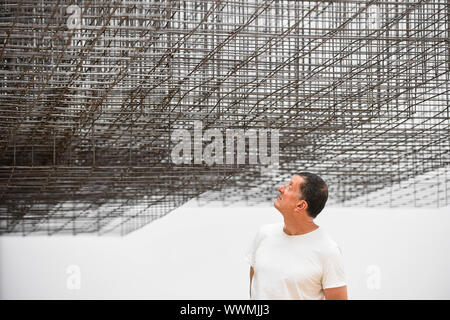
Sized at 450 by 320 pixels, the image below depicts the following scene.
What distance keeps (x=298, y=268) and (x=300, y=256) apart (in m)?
0.03

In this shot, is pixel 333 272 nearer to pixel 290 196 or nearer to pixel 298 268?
pixel 298 268

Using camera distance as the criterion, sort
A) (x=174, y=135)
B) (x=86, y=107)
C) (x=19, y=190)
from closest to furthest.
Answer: (x=86, y=107) → (x=174, y=135) → (x=19, y=190)

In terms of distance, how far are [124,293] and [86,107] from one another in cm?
475

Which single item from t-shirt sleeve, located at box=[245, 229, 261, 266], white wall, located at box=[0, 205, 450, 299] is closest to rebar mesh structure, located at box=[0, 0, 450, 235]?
white wall, located at box=[0, 205, 450, 299]

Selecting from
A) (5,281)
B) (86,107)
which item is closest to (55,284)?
(5,281)

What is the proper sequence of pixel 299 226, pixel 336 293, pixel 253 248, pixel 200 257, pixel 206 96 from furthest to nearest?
pixel 200 257
pixel 206 96
pixel 253 248
pixel 299 226
pixel 336 293

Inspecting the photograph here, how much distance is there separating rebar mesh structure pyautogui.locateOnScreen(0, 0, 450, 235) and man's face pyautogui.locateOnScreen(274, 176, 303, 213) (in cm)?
232

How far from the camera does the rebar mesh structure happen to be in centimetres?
483

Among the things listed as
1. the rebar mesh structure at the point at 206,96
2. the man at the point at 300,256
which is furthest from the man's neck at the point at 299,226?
the rebar mesh structure at the point at 206,96

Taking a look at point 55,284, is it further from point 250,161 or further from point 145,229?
point 250,161

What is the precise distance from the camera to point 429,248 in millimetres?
9742

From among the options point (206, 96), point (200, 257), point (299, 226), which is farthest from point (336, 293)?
point (200, 257)

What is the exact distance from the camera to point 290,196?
68.3 inches
